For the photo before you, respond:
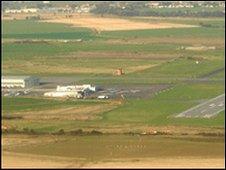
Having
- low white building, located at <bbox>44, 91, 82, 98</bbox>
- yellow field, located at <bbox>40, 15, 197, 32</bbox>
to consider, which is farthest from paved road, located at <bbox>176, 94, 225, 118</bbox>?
yellow field, located at <bbox>40, 15, 197, 32</bbox>

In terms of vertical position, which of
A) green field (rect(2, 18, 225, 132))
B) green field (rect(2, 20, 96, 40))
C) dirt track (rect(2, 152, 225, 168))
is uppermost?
dirt track (rect(2, 152, 225, 168))

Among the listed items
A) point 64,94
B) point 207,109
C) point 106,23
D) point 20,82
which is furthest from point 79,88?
point 106,23

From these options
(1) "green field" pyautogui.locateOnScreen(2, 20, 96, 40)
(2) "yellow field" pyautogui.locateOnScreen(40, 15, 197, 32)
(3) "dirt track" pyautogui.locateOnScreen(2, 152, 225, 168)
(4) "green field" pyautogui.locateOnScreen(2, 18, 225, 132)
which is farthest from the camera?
(2) "yellow field" pyautogui.locateOnScreen(40, 15, 197, 32)

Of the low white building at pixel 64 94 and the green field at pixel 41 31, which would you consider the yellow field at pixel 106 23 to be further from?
the low white building at pixel 64 94

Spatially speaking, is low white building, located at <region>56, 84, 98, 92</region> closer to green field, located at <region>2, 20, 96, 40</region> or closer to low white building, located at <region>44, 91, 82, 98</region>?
low white building, located at <region>44, 91, 82, 98</region>

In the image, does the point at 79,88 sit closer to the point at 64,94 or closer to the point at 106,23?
the point at 64,94

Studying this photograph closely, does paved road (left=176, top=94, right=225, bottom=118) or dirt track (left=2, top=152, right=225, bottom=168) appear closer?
dirt track (left=2, top=152, right=225, bottom=168)

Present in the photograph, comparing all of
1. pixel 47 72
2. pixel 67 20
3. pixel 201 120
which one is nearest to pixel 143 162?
pixel 201 120

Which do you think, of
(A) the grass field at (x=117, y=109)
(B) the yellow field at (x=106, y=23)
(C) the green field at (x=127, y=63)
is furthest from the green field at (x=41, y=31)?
(A) the grass field at (x=117, y=109)
